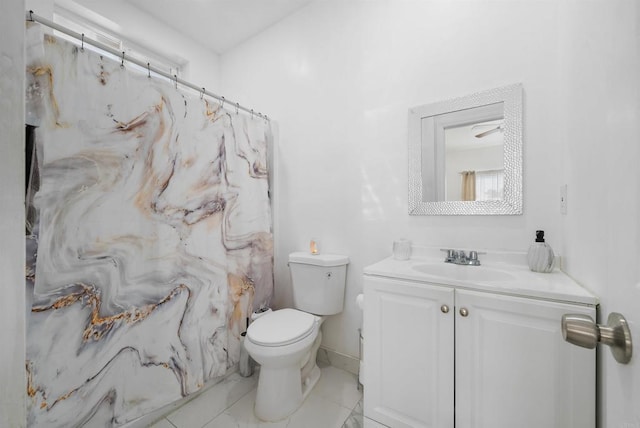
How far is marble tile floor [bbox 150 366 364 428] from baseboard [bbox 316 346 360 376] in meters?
0.06

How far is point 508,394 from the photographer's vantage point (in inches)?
36.4

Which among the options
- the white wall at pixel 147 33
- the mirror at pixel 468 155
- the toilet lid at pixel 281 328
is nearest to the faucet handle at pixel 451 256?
the mirror at pixel 468 155

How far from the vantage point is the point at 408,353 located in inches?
44.1

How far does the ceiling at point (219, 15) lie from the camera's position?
1978 mm

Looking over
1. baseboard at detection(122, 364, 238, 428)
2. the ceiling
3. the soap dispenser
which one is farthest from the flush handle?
the ceiling

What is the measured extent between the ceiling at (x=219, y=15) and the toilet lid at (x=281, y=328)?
2.25 metres

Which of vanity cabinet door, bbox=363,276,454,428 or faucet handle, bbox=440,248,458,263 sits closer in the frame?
vanity cabinet door, bbox=363,276,454,428

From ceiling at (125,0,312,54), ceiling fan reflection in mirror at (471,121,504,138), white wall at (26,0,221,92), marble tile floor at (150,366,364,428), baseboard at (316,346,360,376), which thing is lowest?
marble tile floor at (150,366,364,428)

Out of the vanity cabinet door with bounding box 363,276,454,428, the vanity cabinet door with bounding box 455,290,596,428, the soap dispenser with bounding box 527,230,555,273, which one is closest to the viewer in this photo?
the vanity cabinet door with bounding box 455,290,596,428

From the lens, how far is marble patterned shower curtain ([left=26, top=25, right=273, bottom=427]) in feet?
3.44

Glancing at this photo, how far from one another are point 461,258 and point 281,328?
1052 millimetres

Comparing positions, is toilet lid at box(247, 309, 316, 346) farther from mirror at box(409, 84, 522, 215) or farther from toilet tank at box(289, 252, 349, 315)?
mirror at box(409, 84, 522, 215)

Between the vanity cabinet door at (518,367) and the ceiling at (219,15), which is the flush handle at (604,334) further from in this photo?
the ceiling at (219,15)

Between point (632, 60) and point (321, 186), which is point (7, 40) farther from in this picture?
point (321, 186)
